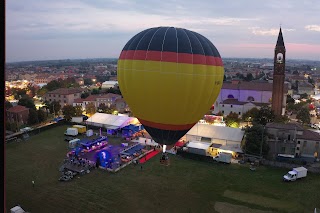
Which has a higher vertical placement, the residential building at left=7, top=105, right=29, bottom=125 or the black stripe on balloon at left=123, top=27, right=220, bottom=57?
the black stripe on balloon at left=123, top=27, right=220, bottom=57

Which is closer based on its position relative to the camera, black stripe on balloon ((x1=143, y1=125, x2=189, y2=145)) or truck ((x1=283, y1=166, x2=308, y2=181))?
black stripe on balloon ((x1=143, y1=125, x2=189, y2=145))

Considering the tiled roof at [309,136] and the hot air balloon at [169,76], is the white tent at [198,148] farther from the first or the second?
the hot air balloon at [169,76]

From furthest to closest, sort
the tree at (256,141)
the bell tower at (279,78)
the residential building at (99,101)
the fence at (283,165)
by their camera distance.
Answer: the residential building at (99,101), the bell tower at (279,78), the tree at (256,141), the fence at (283,165)

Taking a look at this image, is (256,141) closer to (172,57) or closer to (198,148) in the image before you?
(198,148)

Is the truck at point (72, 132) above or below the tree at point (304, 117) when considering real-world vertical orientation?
below

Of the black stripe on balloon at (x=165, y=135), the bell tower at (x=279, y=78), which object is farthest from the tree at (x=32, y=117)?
the bell tower at (x=279, y=78)

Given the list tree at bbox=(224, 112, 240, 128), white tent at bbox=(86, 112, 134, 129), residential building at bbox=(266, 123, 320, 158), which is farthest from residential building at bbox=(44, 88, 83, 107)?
residential building at bbox=(266, 123, 320, 158)

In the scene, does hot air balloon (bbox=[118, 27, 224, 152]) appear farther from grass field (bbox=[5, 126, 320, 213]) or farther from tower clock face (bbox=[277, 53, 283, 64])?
tower clock face (bbox=[277, 53, 283, 64])

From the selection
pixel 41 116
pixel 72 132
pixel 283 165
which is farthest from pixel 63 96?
pixel 283 165
